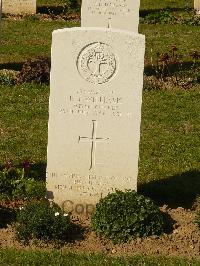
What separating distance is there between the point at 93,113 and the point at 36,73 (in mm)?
6300

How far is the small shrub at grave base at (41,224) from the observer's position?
786cm

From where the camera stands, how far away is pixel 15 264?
24.8ft

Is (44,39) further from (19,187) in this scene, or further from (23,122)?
(19,187)

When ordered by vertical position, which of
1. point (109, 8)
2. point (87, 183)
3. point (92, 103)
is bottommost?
point (87, 183)

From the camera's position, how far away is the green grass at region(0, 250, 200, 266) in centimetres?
761

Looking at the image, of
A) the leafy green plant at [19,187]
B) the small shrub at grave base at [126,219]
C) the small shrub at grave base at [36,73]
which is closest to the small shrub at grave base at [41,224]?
the small shrub at grave base at [126,219]

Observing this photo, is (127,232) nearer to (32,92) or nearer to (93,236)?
(93,236)

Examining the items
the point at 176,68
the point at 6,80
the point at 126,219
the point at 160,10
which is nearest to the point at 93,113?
the point at 126,219

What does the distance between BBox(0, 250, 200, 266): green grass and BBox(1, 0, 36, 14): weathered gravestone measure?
15.8 m

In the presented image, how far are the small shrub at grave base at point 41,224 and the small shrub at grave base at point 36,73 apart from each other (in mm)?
6719

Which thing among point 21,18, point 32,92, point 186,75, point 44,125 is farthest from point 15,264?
point 21,18

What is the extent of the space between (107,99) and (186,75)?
7.78 m

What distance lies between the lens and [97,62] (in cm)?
831

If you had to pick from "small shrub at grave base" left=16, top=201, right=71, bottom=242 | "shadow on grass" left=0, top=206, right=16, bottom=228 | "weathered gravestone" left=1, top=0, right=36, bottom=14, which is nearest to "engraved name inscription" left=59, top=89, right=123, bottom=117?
"small shrub at grave base" left=16, top=201, right=71, bottom=242
